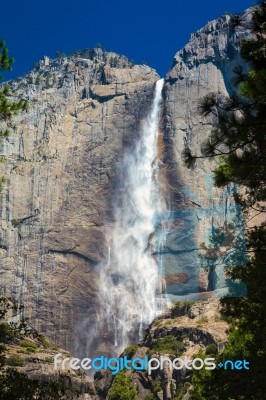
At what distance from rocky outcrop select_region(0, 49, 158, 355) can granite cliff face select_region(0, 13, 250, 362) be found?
6.2 inches

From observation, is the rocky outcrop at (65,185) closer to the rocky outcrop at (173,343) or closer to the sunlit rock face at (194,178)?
the sunlit rock face at (194,178)

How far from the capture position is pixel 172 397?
56.4 metres

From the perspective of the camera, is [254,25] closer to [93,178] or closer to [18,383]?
[18,383]

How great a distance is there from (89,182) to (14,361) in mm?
43495

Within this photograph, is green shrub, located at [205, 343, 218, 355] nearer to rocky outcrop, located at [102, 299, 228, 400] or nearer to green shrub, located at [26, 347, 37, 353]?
rocky outcrop, located at [102, 299, 228, 400]

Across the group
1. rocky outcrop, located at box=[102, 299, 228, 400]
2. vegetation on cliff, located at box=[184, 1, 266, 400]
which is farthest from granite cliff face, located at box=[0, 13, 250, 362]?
vegetation on cliff, located at box=[184, 1, 266, 400]

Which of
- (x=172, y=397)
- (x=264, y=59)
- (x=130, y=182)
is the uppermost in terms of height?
(x=130, y=182)

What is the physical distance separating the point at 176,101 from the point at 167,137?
6275 mm

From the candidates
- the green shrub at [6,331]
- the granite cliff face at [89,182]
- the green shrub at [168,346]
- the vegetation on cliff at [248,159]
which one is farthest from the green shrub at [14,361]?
the green shrub at [6,331]

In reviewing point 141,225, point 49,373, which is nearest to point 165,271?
point 141,225

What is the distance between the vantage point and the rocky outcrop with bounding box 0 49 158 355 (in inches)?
3423

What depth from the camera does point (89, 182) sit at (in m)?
93.4

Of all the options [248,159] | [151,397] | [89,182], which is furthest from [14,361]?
[248,159]

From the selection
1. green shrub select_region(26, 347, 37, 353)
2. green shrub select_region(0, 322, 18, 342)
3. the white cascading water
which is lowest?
green shrub select_region(0, 322, 18, 342)
